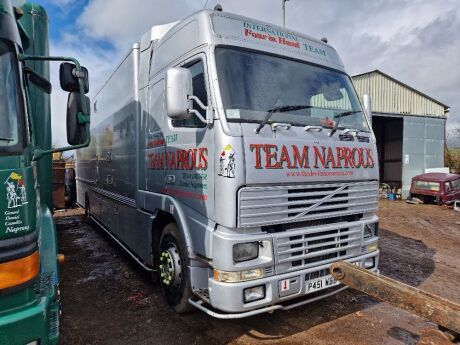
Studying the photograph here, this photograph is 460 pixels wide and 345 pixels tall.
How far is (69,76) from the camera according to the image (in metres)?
2.77

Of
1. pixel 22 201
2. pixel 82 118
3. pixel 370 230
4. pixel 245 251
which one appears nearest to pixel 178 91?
pixel 82 118

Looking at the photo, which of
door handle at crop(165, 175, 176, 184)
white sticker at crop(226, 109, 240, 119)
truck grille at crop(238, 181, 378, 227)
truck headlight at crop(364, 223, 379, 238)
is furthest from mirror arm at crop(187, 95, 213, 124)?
truck headlight at crop(364, 223, 379, 238)

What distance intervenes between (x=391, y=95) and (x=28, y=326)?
1898 centimetres

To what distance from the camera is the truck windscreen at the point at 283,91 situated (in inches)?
132

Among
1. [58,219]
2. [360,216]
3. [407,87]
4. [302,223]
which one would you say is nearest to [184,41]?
[302,223]

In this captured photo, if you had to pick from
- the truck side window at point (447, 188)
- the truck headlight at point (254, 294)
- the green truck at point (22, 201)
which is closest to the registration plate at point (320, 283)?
the truck headlight at point (254, 294)

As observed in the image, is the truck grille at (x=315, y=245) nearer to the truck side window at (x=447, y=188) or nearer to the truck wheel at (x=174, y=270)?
the truck wheel at (x=174, y=270)

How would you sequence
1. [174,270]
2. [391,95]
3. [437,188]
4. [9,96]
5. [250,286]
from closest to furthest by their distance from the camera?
1. [9,96]
2. [250,286]
3. [174,270]
4. [437,188]
5. [391,95]

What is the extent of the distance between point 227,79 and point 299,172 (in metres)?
1.11

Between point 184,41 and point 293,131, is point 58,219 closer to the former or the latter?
point 184,41

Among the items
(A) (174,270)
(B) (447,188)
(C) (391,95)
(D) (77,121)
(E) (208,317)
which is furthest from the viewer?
(C) (391,95)

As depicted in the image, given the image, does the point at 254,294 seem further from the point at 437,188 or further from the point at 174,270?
the point at 437,188

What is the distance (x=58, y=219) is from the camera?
10891 mm

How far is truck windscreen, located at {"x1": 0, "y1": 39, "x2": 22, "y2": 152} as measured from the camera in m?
2.13
